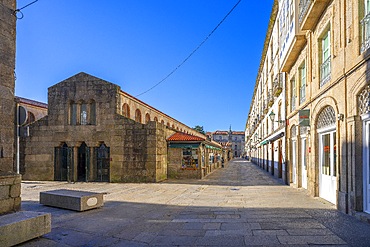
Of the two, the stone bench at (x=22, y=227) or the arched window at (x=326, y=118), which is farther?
the arched window at (x=326, y=118)

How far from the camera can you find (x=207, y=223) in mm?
7492

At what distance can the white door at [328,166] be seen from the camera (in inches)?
380

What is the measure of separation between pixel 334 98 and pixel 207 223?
5.30 metres

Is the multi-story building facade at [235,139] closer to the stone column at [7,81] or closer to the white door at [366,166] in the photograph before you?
the white door at [366,166]

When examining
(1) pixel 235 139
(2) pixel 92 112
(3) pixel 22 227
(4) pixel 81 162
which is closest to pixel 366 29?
(3) pixel 22 227

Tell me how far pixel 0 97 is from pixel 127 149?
10.9 m

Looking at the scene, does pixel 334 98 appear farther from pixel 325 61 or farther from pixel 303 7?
pixel 303 7

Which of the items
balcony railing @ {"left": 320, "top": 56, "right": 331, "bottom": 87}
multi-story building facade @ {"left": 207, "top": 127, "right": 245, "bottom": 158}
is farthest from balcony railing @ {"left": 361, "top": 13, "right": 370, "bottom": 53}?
multi-story building facade @ {"left": 207, "top": 127, "right": 245, "bottom": 158}

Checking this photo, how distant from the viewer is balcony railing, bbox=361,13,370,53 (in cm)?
734

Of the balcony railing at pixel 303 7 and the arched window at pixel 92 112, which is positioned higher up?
the balcony railing at pixel 303 7

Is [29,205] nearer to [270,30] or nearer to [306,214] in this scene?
[306,214]

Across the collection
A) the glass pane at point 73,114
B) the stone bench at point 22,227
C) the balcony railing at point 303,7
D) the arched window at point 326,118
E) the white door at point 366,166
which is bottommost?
the stone bench at point 22,227

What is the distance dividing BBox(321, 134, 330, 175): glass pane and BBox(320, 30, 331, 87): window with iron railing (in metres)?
1.90

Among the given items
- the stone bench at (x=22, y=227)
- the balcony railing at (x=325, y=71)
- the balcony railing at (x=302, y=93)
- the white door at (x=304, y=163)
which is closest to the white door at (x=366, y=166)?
the balcony railing at (x=325, y=71)
